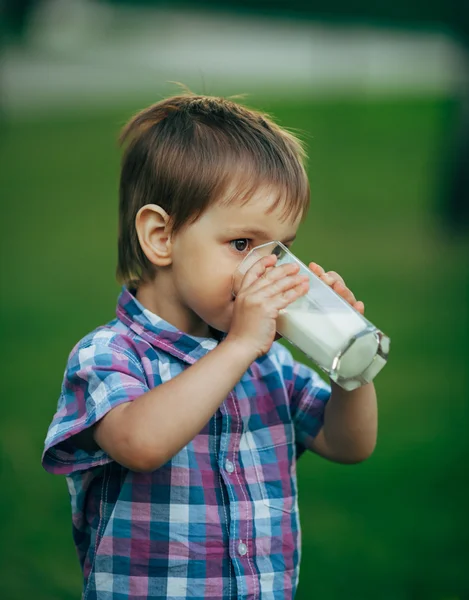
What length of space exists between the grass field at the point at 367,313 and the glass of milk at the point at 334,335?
25.8 inches

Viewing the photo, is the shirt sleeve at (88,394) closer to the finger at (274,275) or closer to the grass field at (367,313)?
the finger at (274,275)

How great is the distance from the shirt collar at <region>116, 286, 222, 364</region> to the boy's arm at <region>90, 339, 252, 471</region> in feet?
0.83

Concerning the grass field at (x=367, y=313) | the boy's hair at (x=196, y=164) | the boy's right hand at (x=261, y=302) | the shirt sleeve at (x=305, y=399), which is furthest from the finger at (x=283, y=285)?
the grass field at (x=367, y=313)

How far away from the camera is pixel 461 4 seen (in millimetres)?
8305

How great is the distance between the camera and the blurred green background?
138 inches

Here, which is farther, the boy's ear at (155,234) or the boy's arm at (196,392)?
the boy's ear at (155,234)

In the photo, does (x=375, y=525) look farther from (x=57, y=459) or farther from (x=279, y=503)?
(x=57, y=459)

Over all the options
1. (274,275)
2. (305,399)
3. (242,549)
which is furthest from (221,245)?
(242,549)

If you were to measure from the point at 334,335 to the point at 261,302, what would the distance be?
0.16 m

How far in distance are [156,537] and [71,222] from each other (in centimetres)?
818

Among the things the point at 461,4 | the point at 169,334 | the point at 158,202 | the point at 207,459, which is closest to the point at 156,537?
the point at 207,459

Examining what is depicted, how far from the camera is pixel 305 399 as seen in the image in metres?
2.34

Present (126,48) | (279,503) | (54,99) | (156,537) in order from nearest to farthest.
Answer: (156,537) < (279,503) < (54,99) < (126,48)

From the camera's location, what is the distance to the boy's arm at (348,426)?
7.29 ft
